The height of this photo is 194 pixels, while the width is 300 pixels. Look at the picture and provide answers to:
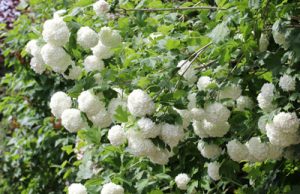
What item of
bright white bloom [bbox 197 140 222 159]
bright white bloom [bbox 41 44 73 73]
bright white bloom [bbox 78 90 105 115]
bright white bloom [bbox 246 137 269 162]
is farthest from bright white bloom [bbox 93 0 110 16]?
bright white bloom [bbox 246 137 269 162]

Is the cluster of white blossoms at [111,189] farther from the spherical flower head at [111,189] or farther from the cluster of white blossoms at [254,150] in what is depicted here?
the cluster of white blossoms at [254,150]

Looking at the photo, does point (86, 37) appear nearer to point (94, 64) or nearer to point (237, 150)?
point (94, 64)

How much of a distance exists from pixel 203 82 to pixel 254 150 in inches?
13.4

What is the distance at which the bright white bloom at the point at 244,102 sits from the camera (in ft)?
8.87

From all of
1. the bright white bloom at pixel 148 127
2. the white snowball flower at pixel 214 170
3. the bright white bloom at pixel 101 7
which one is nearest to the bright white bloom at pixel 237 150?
the white snowball flower at pixel 214 170

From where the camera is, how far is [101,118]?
2.55 metres

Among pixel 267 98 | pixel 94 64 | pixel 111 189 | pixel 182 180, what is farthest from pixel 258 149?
pixel 94 64

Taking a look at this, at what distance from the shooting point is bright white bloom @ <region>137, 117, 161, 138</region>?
7.34 ft

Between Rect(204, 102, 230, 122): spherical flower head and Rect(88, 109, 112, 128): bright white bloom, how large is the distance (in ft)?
1.33

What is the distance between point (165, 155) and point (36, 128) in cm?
368

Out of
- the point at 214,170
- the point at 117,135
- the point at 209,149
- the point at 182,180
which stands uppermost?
the point at 117,135

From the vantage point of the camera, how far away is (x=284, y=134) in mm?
2322

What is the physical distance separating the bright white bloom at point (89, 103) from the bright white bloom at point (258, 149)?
0.62m

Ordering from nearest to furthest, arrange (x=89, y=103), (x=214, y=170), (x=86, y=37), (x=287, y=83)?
(x=287, y=83) < (x=89, y=103) < (x=86, y=37) < (x=214, y=170)
